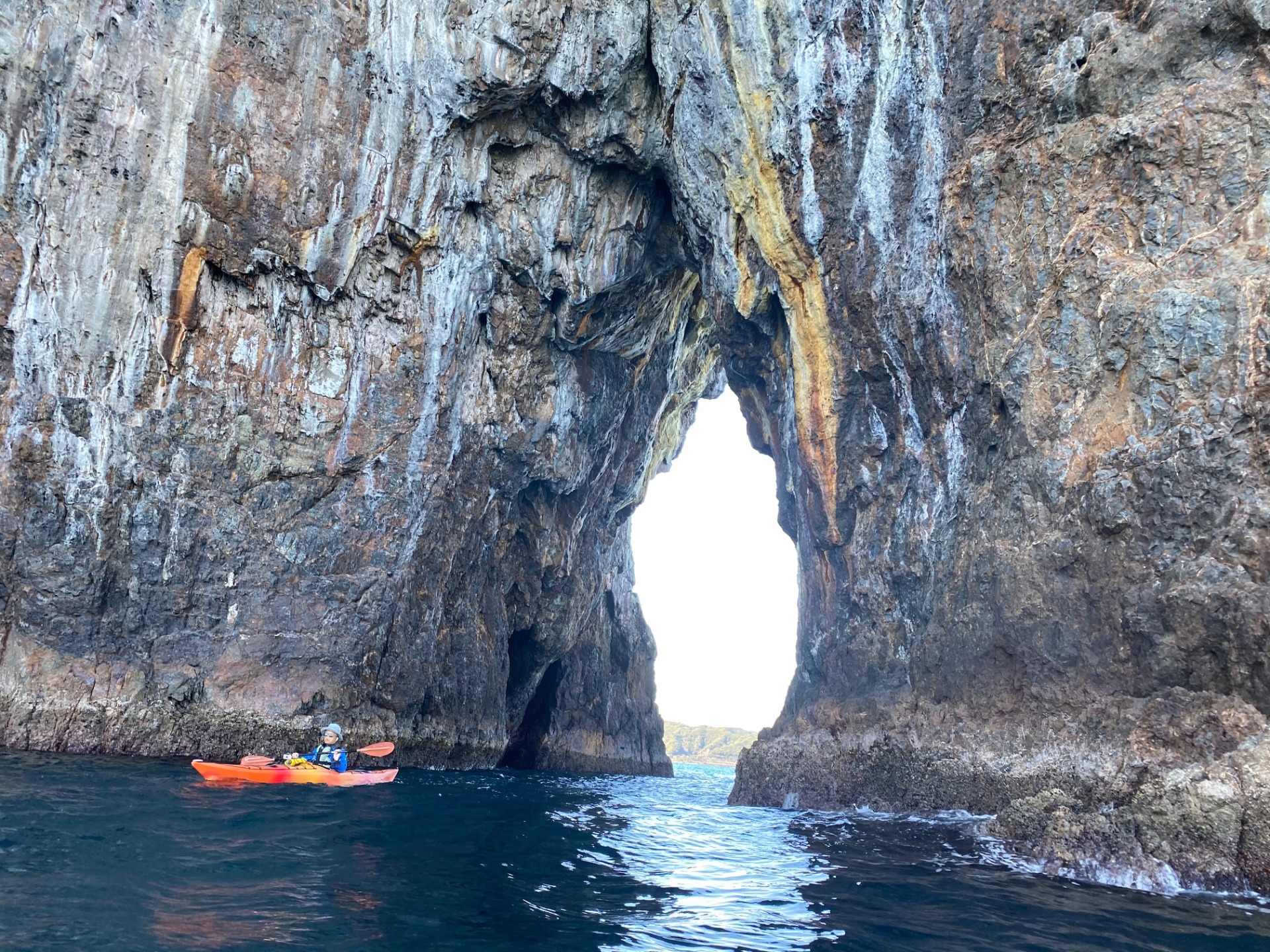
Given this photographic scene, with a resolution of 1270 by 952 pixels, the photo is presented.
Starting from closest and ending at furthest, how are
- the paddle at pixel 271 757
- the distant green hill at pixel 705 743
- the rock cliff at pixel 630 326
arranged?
the rock cliff at pixel 630 326 → the paddle at pixel 271 757 → the distant green hill at pixel 705 743

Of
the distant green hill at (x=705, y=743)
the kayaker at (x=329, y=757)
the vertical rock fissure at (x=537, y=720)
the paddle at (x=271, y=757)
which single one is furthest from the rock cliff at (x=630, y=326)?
the distant green hill at (x=705, y=743)

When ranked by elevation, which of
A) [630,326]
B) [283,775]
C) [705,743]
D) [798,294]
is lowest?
[705,743]

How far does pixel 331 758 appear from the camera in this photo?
17.6 metres

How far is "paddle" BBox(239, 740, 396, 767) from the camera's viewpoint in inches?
662

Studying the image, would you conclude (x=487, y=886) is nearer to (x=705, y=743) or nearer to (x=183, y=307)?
(x=183, y=307)

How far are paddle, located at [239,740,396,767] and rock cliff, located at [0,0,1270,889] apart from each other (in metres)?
1.75

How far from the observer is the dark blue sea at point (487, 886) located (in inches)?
275

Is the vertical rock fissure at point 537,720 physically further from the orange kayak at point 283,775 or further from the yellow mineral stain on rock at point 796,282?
the yellow mineral stain on rock at point 796,282

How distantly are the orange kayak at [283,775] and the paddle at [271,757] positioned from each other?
0.63 feet

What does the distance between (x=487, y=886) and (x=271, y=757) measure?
485 inches

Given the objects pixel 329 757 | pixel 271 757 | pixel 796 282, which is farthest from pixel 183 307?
pixel 796 282

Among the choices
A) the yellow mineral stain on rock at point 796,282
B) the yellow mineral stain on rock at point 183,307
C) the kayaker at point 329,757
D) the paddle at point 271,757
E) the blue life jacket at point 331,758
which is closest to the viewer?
the paddle at point 271,757

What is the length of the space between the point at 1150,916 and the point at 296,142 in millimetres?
21646

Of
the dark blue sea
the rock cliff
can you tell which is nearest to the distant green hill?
the rock cliff
